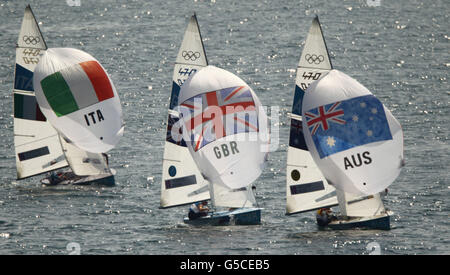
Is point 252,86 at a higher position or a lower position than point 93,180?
higher

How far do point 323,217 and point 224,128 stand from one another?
7.37m

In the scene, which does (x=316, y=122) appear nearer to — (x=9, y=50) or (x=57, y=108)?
(x=57, y=108)

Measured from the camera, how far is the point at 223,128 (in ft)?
192

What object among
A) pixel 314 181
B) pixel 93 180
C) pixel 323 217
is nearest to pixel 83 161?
pixel 93 180

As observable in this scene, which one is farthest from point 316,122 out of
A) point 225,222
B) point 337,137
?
point 225,222

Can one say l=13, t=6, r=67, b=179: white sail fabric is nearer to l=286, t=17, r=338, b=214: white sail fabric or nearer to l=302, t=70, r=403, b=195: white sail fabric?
l=286, t=17, r=338, b=214: white sail fabric

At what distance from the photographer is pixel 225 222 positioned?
6009 cm

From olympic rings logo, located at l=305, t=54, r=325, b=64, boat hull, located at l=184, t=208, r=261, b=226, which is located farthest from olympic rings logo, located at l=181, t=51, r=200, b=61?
boat hull, located at l=184, t=208, r=261, b=226

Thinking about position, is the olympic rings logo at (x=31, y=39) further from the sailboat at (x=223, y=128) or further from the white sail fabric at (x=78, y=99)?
the sailboat at (x=223, y=128)

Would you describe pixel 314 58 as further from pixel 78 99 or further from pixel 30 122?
pixel 30 122

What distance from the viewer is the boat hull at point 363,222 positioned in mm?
59125

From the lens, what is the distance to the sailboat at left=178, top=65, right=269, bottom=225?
5841 centimetres
